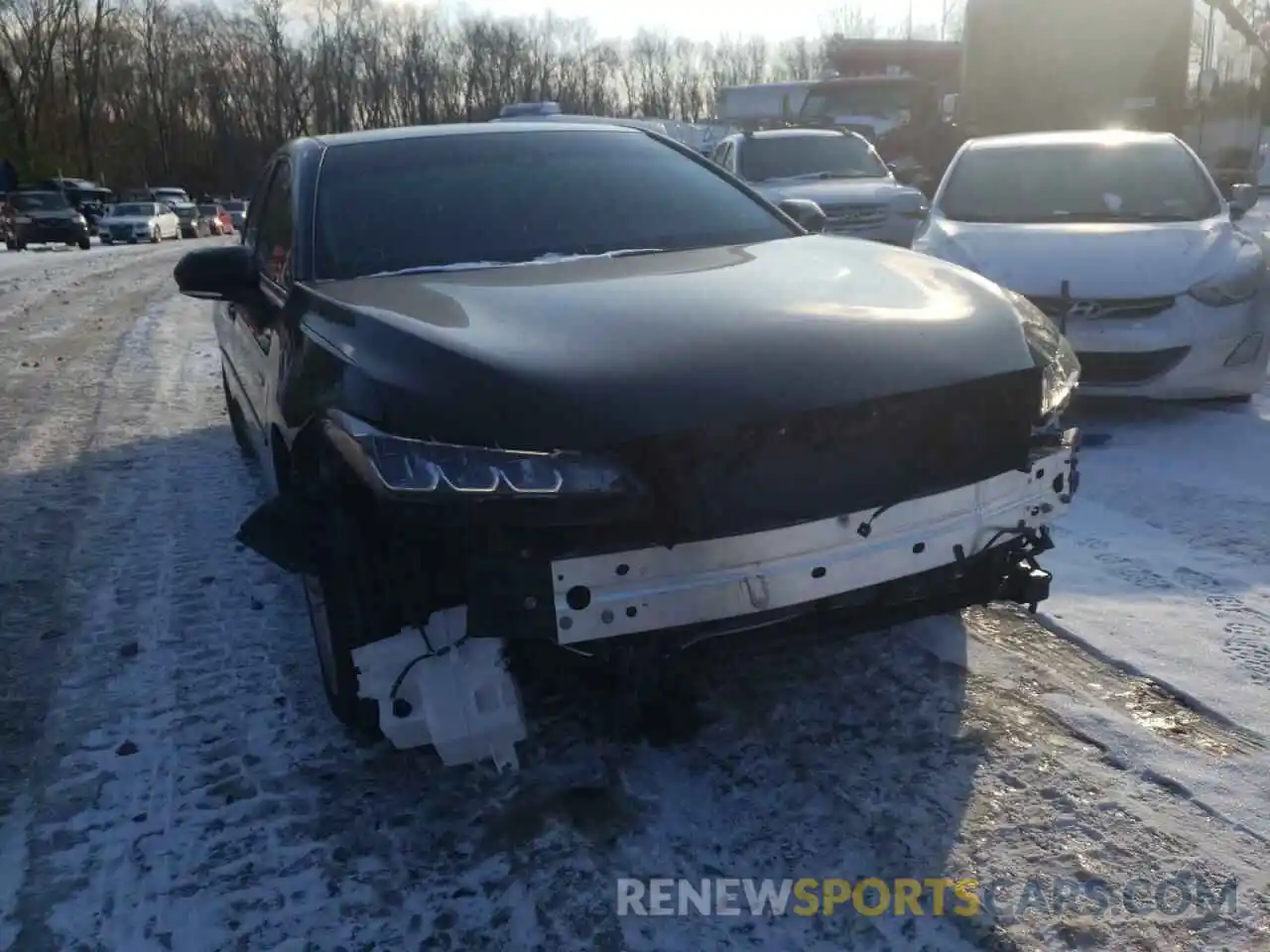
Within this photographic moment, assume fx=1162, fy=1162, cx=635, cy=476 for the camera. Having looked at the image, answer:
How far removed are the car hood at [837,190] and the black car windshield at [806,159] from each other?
0.83ft

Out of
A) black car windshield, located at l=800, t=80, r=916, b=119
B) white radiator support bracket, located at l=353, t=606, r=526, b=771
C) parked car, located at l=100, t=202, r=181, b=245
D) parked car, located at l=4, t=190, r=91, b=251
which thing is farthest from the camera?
parked car, located at l=100, t=202, r=181, b=245

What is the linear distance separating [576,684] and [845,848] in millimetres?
681

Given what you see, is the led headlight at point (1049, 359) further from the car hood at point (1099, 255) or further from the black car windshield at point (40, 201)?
the black car windshield at point (40, 201)

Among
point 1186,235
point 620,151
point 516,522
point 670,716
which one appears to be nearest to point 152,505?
point 620,151

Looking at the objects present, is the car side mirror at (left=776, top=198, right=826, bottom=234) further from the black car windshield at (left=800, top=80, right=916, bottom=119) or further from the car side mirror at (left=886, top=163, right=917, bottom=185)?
the black car windshield at (left=800, top=80, right=916, bottom=119)

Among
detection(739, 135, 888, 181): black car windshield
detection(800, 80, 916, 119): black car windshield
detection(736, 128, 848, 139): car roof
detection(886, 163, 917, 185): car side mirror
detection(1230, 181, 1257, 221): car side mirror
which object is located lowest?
detection(1230, 181, 1257, 221): car side mirror

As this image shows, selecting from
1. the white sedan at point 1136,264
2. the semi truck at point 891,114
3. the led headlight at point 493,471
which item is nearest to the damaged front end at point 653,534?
the led headlight at point 493,471

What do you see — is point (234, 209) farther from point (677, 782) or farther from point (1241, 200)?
point (677, 782)

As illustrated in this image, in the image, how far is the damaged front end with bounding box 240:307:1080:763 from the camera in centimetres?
225

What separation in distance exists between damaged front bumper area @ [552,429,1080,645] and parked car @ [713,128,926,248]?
28.8 feet

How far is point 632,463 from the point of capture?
2283mm

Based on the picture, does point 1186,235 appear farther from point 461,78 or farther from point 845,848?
point 461,78

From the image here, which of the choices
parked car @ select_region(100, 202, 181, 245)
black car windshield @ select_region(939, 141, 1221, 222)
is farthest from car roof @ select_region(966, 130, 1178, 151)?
parked car @ select_region(100, 202, 181, 245)

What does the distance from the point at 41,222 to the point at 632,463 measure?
33264mm
